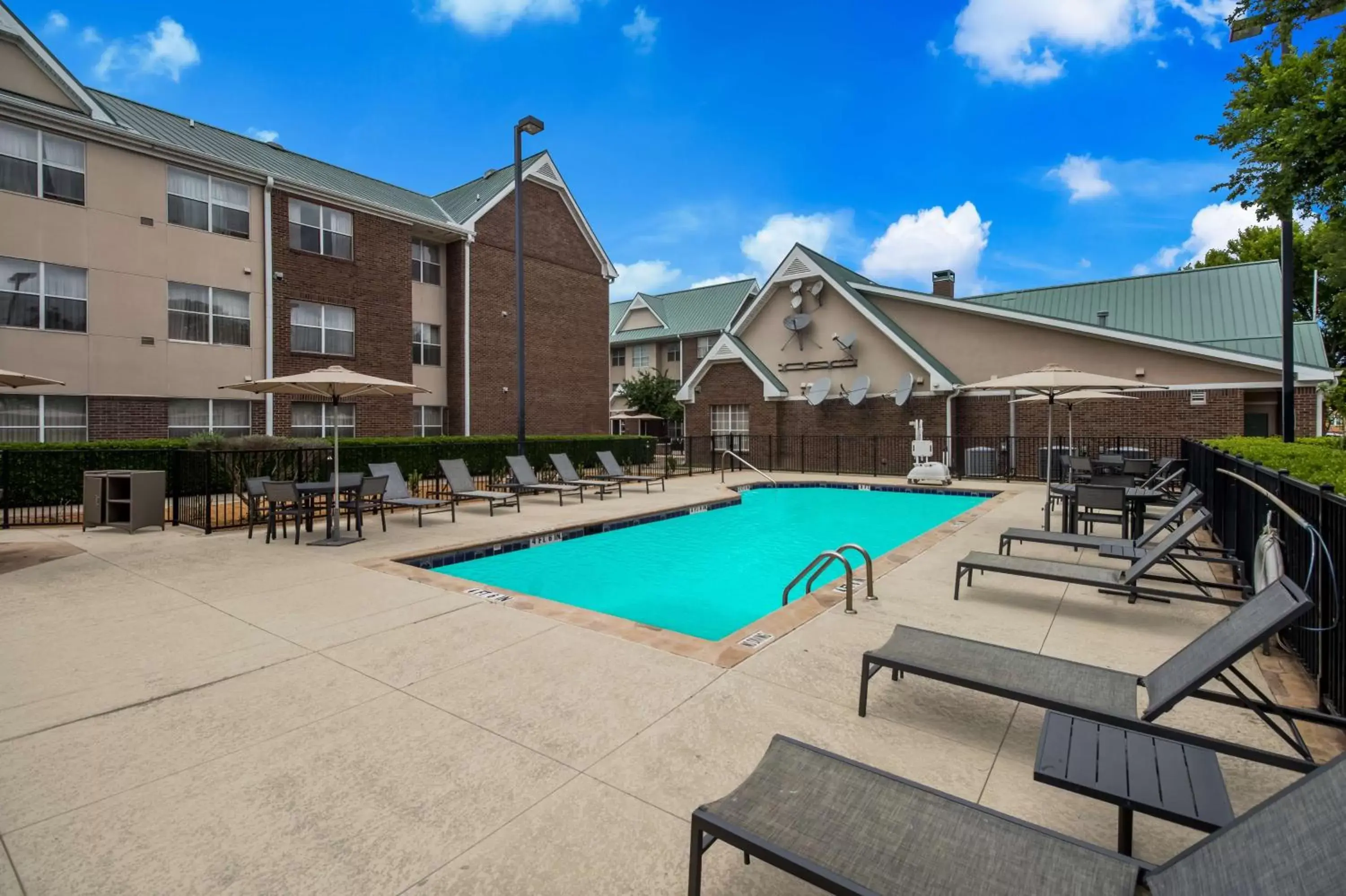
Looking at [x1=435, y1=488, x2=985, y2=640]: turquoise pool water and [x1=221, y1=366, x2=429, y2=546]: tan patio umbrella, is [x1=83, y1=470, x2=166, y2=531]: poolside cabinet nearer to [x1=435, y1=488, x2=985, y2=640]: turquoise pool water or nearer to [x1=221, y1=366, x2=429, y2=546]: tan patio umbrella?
[x1=221, y1=366, x2=429, y2=546]: tan patio umbrella

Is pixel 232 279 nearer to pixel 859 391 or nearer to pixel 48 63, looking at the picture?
pixel 48 63

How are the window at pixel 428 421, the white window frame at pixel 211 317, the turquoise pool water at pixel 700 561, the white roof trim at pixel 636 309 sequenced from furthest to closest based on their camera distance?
the white roof trim at pixel 636 309
the window at pixel 428 421
the white window frame at pixel 211 317
the turquoise pool water at pixel 700 561

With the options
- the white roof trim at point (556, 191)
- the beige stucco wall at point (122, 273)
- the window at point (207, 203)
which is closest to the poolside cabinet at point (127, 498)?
the beige stucco wall at point (122, 273)

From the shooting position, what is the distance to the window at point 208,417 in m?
16.5

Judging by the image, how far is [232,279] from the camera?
17.3m

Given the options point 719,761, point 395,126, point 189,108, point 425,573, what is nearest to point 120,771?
point 719,761

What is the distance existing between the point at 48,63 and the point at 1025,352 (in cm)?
2732

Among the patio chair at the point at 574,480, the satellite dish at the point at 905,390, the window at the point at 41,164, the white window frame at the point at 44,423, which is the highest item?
the window at the point at 41,164

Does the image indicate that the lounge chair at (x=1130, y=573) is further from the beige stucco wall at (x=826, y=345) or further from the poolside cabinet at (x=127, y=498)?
the beige stucco wall at (x=826, y=345)

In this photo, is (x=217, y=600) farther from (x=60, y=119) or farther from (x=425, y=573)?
(x=60, y=119)

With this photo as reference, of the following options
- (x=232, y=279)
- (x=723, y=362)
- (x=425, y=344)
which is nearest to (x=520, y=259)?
(x=232, y=279)

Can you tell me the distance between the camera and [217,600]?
229 inches

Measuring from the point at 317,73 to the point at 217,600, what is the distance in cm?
1863

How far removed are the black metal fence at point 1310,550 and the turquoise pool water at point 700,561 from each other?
3522mm
